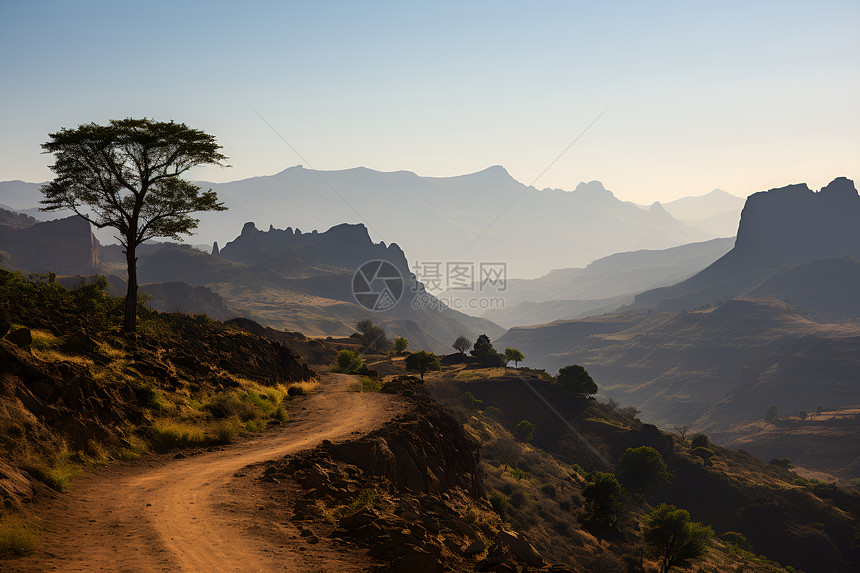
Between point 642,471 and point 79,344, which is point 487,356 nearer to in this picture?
point 642,471

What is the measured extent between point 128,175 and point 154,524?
2260 cm

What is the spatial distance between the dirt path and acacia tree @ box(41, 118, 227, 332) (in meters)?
14.8

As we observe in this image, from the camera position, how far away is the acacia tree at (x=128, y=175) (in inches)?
1058

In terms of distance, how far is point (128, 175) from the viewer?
91.2 ft

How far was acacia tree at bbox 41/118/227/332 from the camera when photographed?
26875 mm

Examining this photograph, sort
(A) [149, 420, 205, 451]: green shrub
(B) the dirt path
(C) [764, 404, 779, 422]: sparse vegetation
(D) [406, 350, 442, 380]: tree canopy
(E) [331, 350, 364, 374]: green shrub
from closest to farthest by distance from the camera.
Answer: (B) the dirt path < (A) [149, 420, 205, 451]: green shrub < (E) [331, 350, 364, 374]: green shrub < (D) [406, 350, 442, 380]: tree canopy < (C) [764, 404, 779, 422]: sparse vegetation

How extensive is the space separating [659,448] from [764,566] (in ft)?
89.4

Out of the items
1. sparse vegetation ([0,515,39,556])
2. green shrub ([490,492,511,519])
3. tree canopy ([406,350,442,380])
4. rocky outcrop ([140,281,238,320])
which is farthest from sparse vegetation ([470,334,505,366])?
rocky outcrop ([140,281,238,320])

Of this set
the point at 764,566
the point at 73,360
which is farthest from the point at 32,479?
the point at 764,566

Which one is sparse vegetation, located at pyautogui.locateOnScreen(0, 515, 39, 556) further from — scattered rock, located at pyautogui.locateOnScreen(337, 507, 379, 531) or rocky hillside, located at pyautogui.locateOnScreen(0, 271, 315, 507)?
scattered rock, located at pyautogui.locateOnScreen(337, 507, 379, 531)

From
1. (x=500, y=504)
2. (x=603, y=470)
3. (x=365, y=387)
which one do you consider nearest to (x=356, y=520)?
(x=500, y=504)

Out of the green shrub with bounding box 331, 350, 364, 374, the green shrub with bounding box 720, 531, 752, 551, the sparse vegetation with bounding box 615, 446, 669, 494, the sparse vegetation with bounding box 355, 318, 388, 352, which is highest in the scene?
the green shrub with bounding box 331, 350, 364, 374

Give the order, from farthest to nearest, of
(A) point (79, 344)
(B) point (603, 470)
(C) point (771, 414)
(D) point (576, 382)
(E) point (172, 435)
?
(C) point (771, 414), (D) point (576, 382), (B) point (603, 470), (A) point (79, 344), (E) point (172, 435)

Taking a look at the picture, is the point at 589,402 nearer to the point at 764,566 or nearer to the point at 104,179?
the point at 764,566
